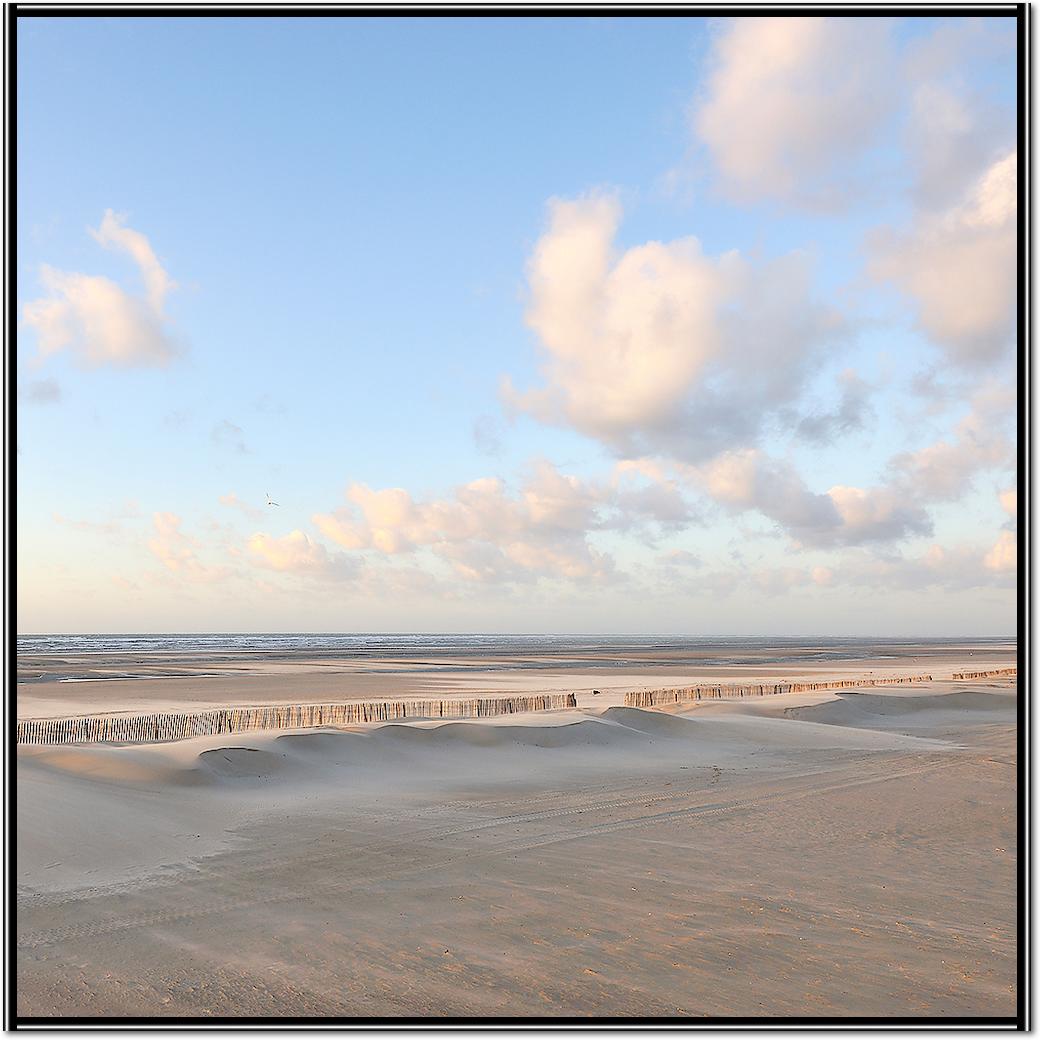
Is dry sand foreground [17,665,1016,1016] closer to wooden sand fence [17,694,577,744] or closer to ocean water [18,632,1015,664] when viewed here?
wooden sand fence [17,694,577,744]

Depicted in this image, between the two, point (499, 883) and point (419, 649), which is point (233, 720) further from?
point (419, 649)

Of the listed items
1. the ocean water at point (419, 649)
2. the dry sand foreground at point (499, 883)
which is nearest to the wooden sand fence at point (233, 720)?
the dry sand foreground at point (499, 883)

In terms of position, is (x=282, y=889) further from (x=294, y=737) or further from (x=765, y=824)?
(x=294, y=737)

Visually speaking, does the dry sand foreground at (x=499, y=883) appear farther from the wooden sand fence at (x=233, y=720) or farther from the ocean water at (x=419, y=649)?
the ocean water at (x=419, y=649)

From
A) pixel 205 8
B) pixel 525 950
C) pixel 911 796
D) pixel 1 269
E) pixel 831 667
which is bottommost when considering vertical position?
pixel 831 667

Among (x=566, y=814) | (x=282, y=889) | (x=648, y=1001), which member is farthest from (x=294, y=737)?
(x=648, y=1001)

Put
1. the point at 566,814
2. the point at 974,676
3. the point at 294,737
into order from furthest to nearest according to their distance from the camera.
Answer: the point at 974,676
the point at 294,737
the point at 566,814
